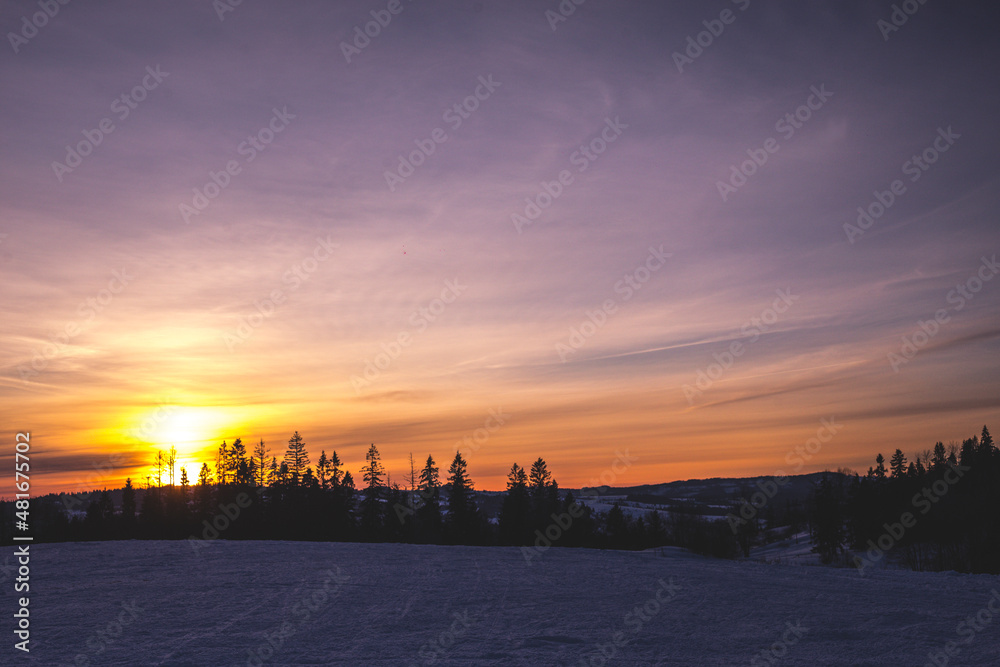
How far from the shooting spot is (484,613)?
14961 mm

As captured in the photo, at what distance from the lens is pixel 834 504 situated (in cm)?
8944

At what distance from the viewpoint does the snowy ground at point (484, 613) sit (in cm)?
1154

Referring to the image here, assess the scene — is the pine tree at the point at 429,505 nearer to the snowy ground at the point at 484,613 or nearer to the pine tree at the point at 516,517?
the pine tree at the point at 516,517

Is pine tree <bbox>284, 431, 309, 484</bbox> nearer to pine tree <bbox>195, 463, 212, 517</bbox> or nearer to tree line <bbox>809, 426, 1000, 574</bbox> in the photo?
pine tree <bbox>195, 463, 212, 517</bbox>

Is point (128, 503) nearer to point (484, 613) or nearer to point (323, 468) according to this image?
point (323, 468)

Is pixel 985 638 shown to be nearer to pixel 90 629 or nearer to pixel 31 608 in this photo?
pixel 90 629

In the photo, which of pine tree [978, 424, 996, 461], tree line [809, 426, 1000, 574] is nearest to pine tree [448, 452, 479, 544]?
tree line [809, 426, 1000, 574]

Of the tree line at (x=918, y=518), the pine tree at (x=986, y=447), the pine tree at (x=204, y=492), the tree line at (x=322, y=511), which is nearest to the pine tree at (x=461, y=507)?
the tree line at (x=322, y=511)

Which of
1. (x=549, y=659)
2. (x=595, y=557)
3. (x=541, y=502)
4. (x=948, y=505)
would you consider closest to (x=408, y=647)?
(x=549, y=659)

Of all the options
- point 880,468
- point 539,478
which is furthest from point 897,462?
point 539,478

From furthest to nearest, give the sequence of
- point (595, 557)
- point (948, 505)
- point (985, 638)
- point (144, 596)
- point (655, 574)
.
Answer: point (948, 505) < point (595, 557) < point (655, 574) < point (144, 596) < point (985, 638)

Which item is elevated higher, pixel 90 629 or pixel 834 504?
pixel 90 629

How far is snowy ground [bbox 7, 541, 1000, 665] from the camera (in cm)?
1154

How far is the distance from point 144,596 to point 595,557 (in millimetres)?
16787
